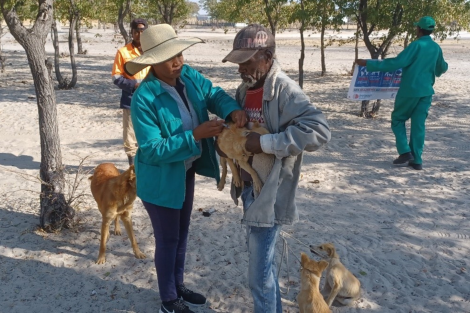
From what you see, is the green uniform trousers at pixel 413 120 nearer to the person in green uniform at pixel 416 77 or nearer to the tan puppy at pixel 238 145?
the person in green uniform at pixel 416 77

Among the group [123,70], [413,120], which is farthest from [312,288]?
[413,120]

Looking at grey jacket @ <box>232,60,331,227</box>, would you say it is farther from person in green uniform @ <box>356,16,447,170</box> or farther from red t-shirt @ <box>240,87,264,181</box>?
person in green uniform @ <box>356,16,447,170</box>

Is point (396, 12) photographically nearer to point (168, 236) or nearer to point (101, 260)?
point (101, 260)

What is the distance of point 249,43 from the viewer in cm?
256

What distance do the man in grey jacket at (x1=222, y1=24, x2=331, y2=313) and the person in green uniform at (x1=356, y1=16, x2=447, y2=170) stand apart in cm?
470

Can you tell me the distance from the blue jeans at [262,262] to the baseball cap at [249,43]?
34.3 inches

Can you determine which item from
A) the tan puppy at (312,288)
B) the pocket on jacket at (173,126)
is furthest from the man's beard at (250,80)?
the tan puppy at (312,288)

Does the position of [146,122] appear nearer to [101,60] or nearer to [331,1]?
[331,1]

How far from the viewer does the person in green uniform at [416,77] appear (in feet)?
22.0

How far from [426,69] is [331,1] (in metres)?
5.35

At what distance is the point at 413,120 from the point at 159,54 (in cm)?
544

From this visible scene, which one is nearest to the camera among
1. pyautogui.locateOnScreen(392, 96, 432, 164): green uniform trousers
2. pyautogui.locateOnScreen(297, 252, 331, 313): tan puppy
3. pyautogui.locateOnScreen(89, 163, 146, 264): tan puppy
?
pyautogui.locateOnScreen(297, 252, 331, 313): tan puppy

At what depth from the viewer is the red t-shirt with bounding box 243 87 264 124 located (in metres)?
2.75

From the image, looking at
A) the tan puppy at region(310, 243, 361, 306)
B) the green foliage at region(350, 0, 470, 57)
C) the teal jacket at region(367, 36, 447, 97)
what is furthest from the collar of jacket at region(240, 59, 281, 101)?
the green foliage at region(350, 0, 470, 57)
